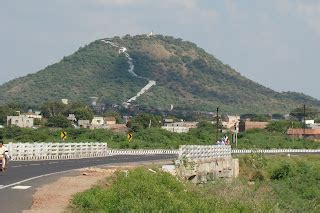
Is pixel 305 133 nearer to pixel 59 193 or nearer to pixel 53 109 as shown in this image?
pixel 53 109

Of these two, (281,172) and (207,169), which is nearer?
(207,169)

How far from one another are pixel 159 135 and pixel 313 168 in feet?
127

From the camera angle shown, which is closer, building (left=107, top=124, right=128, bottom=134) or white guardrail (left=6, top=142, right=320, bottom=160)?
white guardrail (left=6, top=142, right=320, bottom=160)

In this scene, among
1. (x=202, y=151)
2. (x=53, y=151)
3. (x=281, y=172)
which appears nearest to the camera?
(x=202, y=151)

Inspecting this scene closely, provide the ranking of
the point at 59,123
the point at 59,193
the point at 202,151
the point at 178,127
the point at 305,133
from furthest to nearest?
the point at 178,127 < the point at 305,133 < the point at 59,123 < the point at 202,151 < the point at 59,193

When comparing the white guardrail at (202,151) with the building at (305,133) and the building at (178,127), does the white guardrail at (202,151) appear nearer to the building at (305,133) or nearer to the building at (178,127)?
the building at (178,127)

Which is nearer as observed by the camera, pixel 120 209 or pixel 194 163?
pixel 120 209

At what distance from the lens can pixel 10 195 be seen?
19.7 meters

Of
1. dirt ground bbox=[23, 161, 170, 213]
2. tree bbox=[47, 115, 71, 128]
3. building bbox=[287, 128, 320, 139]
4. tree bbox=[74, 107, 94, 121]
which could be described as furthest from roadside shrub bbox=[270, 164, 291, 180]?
tree bbox=[74, 107, 94, 121]

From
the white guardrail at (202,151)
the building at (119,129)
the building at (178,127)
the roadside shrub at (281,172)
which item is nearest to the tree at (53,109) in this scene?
the building at (178,127)

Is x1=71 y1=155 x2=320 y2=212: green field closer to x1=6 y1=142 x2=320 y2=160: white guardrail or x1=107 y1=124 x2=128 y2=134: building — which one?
x1=6 y1=142 x2=320 y2=160: white guardrail

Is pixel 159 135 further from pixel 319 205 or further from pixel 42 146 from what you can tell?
pixel 319 205

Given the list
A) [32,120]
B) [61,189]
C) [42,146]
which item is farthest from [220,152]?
[32,120]

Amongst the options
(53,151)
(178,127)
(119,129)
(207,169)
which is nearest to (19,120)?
(119,129)
